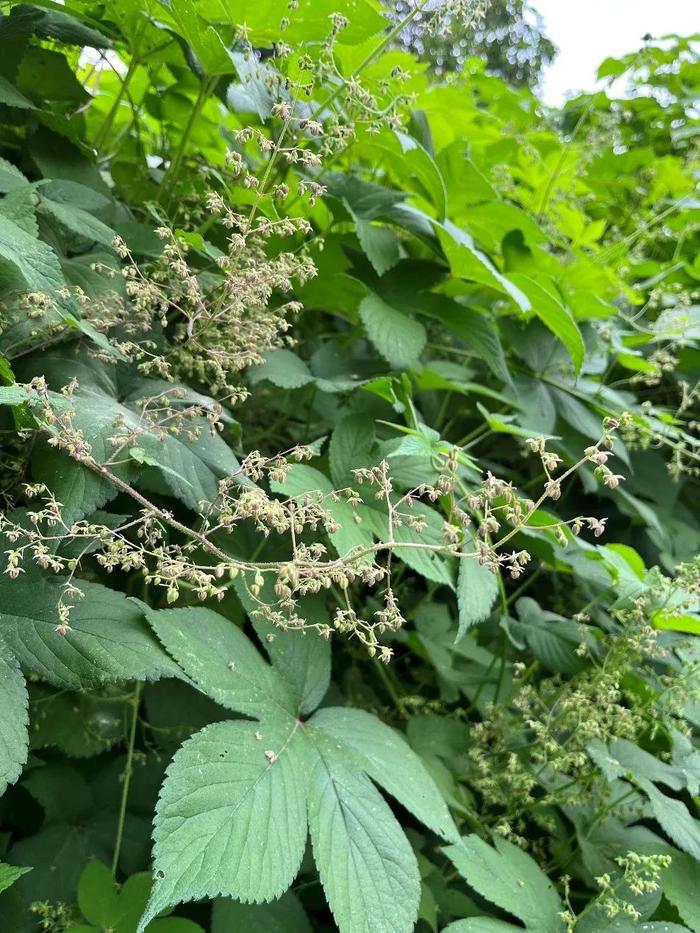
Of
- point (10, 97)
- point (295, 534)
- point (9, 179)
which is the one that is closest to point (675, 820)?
point (295, 534)

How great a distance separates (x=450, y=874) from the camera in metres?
1.14

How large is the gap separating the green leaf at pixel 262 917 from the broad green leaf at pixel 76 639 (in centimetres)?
36

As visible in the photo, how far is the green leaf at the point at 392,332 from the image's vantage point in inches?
44.9

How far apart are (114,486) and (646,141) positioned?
7.93ft

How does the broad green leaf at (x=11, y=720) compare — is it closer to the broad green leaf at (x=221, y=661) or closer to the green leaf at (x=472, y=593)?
the broad green leaf at (x=221, y=661)

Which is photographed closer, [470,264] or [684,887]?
[684,887]

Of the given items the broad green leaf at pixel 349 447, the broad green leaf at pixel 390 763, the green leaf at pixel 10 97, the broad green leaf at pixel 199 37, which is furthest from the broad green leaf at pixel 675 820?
the green leaf at pixel 10 97

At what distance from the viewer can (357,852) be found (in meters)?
0.82

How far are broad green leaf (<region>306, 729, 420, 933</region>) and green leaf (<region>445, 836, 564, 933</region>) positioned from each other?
0.39 ft

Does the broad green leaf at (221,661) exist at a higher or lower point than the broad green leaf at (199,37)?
lower

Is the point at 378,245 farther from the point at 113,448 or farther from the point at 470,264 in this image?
the point at 113,448

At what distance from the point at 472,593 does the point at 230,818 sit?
0.41 meters

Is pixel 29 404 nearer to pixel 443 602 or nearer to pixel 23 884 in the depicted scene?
pixel 23 884

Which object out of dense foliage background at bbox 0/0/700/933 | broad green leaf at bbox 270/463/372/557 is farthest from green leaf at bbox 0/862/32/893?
broad green leaf at bbox 270/463/372/557
